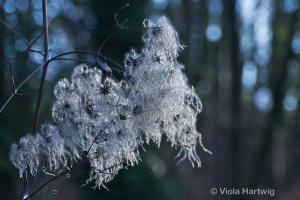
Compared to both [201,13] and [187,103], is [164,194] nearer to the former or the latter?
[187,103]

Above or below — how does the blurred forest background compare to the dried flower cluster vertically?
above

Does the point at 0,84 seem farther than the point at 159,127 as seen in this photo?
Yes

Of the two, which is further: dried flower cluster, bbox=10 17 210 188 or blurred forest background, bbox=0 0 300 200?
blurred forest background, bbox=0 0 300 200

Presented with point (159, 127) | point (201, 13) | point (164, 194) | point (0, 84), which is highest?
point (201, 13)

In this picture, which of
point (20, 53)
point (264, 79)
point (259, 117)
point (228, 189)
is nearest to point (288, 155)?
point (259, 117)
